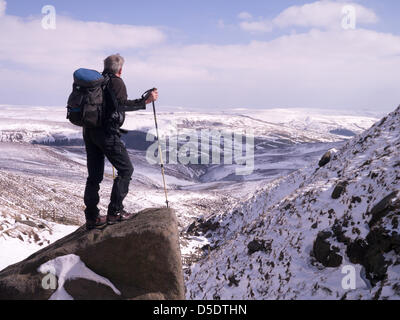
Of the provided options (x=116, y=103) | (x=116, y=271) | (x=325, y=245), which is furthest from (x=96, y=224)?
(x=325, y=245)

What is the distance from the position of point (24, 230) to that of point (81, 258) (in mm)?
10708

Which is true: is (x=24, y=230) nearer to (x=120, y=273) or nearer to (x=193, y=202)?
(x=120, y=273)

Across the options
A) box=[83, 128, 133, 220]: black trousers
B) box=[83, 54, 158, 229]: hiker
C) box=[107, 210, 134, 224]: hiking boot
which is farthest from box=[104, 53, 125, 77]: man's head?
box=[107, 210, 134, 224]: hiking boot

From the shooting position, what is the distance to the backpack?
22.0ft

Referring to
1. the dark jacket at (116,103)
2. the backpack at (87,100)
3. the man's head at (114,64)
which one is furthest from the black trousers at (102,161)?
the man's head at (114,64)

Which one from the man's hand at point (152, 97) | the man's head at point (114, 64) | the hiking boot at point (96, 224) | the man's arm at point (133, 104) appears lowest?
the hiking boot at point (96, 224)

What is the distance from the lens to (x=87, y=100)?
264 inches

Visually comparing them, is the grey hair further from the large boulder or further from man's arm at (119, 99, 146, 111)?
the large boulder

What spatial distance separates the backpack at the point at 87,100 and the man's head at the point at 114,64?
1.68 feet

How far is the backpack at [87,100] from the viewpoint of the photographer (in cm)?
671

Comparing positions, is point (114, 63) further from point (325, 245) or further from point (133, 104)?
point (325, 245)

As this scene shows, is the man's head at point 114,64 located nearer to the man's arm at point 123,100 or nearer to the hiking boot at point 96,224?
the man's arm at point 123,100

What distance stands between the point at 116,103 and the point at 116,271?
362 cm

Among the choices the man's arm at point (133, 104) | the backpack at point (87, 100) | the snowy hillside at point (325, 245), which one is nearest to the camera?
the backpack at point (87, 100)
